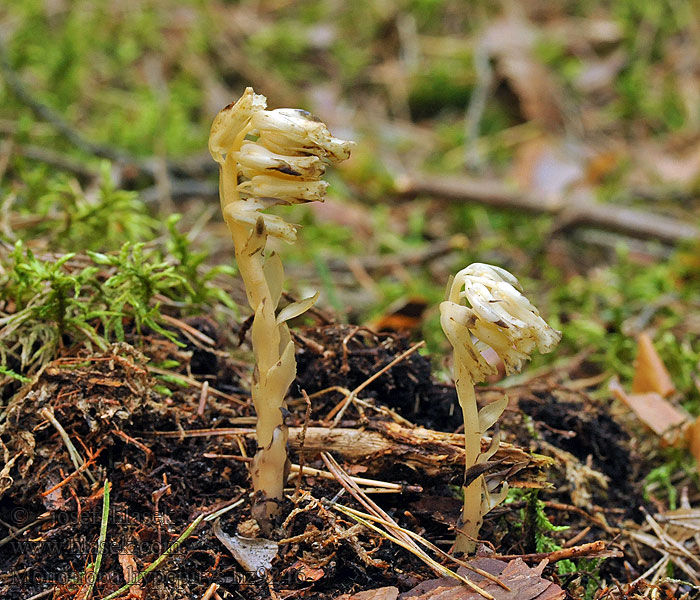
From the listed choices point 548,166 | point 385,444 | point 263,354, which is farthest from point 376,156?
point 263,354

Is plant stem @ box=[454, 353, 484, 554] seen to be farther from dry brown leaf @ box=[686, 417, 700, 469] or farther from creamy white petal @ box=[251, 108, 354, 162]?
dry brown leaf @ box=[686, 417, 700, 469]

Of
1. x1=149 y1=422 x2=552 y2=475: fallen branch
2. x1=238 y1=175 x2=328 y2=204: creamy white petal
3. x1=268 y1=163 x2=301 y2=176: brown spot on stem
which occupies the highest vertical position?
x1=268 y1=163 x2=301 y2=176: brown spot on stem

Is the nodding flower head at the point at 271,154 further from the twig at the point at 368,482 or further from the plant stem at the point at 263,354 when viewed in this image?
the twig at the point at 368,482

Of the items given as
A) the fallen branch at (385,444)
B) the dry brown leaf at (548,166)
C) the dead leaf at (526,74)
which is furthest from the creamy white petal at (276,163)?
the dead leaf at (526,74)

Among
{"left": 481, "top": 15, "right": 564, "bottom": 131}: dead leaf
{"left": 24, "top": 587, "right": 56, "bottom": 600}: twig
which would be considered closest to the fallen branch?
{"left": 24, "top": 587, "right": 56, "bottom": 600}: twig

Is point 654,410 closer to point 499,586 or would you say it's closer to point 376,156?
point 499,586
